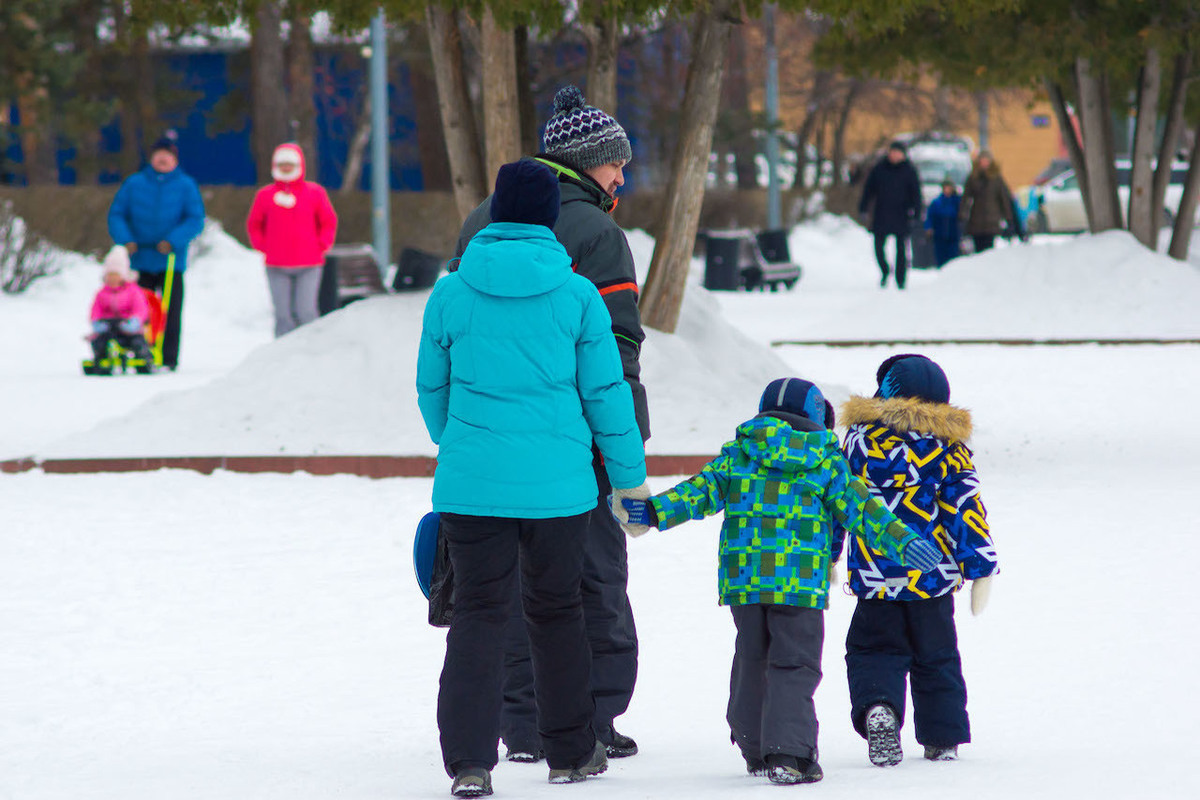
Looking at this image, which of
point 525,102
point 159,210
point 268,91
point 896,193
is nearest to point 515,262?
point 525,102

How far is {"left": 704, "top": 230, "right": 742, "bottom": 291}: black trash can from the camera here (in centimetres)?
2628

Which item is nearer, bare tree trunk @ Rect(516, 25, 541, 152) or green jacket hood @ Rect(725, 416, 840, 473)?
green jacket hood @ Rect(725, 416, 840, 473)

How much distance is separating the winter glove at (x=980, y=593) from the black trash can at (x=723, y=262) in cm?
2174

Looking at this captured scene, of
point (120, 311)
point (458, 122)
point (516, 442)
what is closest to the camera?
point (516, 442)

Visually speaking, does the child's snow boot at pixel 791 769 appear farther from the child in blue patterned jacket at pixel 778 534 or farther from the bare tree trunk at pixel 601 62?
the bare tree trunk at pixel 601 62

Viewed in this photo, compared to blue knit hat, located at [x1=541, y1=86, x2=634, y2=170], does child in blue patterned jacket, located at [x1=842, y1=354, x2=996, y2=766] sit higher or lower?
lower

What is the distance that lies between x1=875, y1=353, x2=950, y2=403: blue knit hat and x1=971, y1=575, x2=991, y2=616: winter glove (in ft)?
1.46

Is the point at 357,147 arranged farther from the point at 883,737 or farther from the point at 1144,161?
the point at 883,737

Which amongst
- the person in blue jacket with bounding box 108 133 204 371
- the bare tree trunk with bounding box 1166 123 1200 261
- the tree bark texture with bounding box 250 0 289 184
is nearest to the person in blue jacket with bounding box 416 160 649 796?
the person in blue jacket with bounding box 108 133 204 371

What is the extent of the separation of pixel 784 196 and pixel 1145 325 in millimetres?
16865

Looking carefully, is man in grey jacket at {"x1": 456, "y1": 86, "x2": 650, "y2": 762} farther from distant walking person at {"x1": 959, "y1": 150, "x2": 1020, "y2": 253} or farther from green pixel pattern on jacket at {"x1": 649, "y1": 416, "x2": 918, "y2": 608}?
distant walking person at {"x1": 959, "y1": 150, "x2": 1020, "y2": 253}

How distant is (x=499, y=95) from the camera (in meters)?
11.1

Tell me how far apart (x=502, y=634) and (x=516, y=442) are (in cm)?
46

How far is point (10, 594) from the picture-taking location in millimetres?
6781
